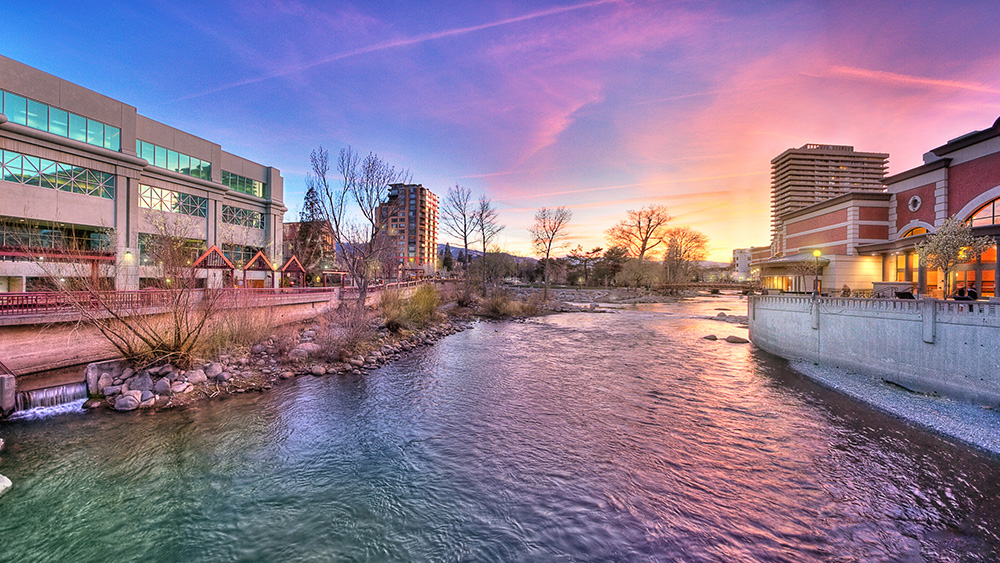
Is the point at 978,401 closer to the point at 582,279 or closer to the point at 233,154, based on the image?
the point at 233,154

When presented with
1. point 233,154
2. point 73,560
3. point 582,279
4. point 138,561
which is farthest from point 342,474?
point 582,279

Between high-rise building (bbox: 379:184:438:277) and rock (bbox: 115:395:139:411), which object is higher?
high-rise building (bbox: 379:184:438:277)

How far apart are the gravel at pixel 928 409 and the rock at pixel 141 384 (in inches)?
800

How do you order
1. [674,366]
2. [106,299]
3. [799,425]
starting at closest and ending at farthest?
1. [799,425]
2. [106,299]
3. [674,366]

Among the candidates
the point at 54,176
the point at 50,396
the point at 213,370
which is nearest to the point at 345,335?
the point at 213,370

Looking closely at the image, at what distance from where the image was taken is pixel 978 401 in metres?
9.45

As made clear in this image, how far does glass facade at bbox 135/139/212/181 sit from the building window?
82.2 inches

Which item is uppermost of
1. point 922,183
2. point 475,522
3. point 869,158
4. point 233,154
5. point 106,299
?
point 869,158

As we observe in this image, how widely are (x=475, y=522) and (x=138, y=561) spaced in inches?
176

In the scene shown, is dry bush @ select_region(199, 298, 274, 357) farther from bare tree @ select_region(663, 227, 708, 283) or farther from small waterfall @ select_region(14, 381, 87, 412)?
bare tree @ select_region(663, 227, 708, 283)

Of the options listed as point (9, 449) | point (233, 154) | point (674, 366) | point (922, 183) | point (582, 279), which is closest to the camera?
point (9, 449)

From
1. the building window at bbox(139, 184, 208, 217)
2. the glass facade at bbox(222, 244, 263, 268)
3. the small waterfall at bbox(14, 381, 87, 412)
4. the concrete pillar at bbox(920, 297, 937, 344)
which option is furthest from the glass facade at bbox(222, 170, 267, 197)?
the concrete pillar at bbox(920, 297, 937, 344)

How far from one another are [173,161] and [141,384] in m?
31.7

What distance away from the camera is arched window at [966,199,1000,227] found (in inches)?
655
